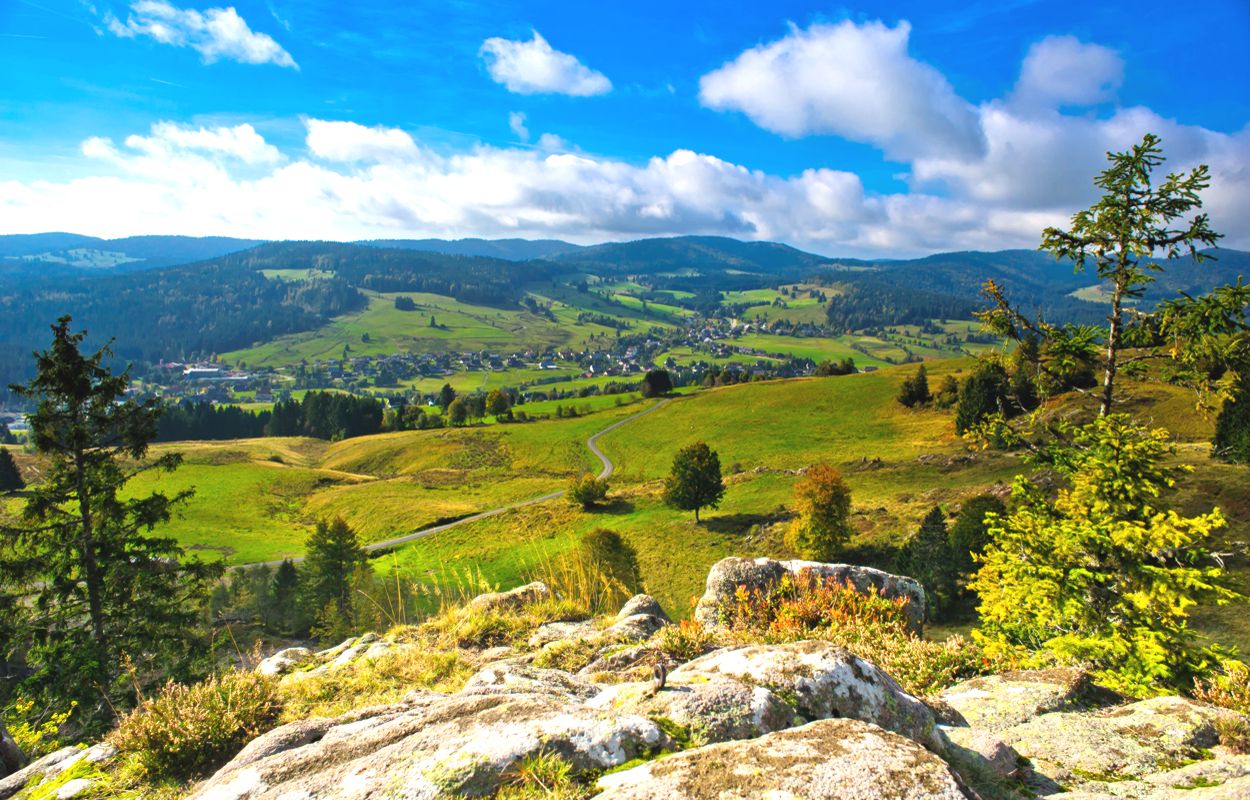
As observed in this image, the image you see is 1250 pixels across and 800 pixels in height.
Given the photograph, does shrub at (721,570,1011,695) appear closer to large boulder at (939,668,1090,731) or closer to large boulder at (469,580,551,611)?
large boulder at (939,668,1090,731)

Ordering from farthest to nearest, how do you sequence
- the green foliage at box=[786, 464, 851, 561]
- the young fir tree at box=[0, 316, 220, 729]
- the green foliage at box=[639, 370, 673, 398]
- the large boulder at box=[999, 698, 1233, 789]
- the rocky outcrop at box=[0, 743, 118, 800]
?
the green foliage at box=[639, 370, 673, 398]
the green foliage at box=[786, 464, 851, 561]
the young fir tree at box=[0, 316, 220, 729]
the rocky outcrop at box=[0, 743, 118, 800]
the large boulder at box=[999, 698, 1233, 789]

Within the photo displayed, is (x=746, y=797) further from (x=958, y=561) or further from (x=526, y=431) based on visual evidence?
(x=526, y=431)

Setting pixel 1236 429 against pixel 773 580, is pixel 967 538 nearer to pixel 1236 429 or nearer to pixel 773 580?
pixel 1236 429

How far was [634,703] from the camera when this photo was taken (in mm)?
5535

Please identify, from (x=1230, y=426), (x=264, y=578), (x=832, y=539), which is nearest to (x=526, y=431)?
(x=264, y=578)

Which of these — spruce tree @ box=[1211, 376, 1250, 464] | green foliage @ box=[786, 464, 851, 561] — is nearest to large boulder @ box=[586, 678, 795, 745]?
green foliage @ box=[786, 464, 851, 561]

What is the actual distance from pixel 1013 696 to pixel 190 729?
9.75m

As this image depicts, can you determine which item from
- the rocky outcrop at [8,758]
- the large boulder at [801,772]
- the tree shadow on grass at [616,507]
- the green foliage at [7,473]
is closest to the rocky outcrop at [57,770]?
the rocky outcrop at [8,758]

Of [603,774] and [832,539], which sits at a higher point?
[603,774]

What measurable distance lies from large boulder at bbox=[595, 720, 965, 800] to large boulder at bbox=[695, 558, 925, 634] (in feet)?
28.5

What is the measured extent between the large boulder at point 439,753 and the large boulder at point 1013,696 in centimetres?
489

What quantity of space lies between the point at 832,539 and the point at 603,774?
39950 mm

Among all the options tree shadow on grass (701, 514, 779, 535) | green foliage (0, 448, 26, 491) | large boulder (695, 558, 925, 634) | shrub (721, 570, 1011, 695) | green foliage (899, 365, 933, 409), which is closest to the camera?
shrub (721, 570, 1011, 695)

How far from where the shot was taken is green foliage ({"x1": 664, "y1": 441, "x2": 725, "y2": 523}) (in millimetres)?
55844
